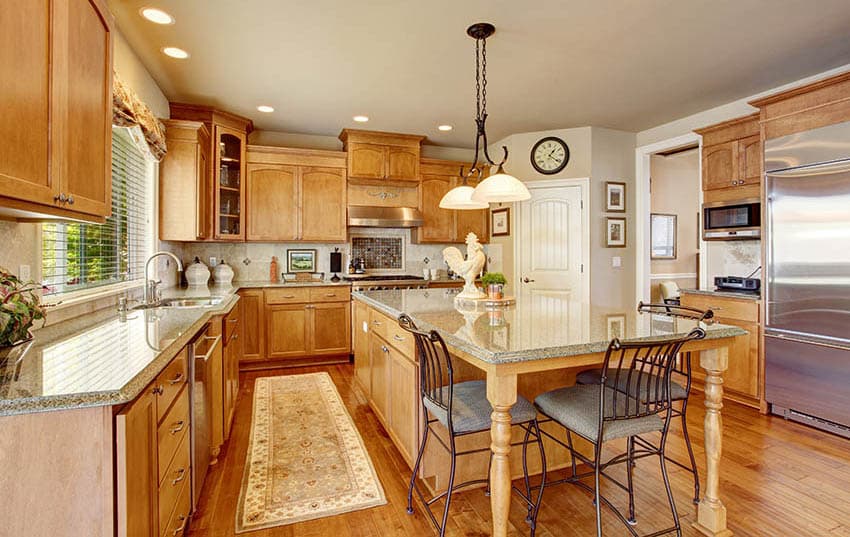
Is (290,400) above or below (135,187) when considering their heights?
below

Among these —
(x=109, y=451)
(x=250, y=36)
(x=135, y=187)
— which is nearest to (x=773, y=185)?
(x=250, y=36)

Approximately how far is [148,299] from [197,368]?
1.08 metres

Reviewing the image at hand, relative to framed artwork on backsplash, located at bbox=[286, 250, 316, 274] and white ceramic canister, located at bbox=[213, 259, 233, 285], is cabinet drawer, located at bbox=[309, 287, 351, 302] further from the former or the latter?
white ceramic canister, located at bbox=[213, 259, 233, 285]

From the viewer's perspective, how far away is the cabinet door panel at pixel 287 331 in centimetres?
450

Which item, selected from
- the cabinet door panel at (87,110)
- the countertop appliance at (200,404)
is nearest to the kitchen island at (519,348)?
the countertop appliance at (200,404)

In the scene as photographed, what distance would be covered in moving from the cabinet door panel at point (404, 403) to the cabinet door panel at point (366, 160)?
2.87 m

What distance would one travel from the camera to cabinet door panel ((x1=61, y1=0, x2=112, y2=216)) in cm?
145

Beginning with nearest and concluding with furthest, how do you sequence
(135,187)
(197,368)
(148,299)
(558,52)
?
(197,368)
(148,299)
(558,52)
(135,187)

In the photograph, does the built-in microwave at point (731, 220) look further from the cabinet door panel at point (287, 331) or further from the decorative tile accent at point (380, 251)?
the cabinet door panel at point (287, 331)

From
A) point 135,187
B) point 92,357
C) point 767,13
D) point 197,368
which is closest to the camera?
point 92,357

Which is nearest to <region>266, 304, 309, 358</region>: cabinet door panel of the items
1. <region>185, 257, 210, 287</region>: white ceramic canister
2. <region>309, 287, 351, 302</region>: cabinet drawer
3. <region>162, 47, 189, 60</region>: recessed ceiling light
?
<region>309, 287, 351, 302</region>: cabinet drawer

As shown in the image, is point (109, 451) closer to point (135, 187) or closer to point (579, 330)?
point (579, 330)

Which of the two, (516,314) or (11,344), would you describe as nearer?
(11,344)

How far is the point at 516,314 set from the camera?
224 centimetres
